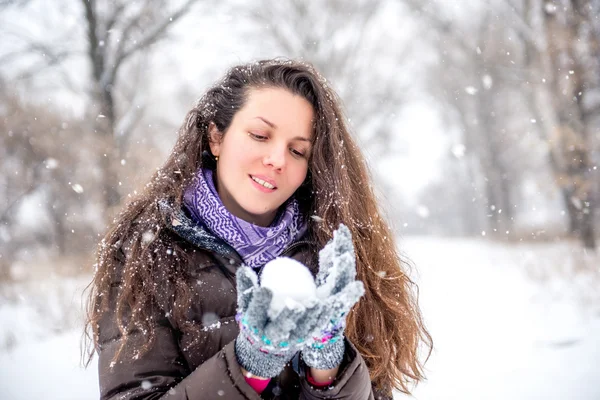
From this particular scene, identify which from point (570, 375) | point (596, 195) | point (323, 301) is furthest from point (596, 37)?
point (323, 301)

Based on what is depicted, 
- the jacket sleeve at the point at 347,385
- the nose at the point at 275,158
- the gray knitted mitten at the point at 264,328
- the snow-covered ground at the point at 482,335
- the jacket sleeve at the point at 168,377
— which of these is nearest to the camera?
the gray knitted mitten at the point at 264,328

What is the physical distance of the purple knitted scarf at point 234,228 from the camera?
1567 mm

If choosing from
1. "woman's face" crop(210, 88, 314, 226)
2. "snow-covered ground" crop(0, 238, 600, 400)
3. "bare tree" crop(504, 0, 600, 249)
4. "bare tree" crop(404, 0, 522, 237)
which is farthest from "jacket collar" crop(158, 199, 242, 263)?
"bare tree" crop(404, 0, 522, 237)

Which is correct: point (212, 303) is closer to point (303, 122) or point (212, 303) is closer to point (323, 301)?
point (323, 301)

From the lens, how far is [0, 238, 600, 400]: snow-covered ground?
12.3 ft

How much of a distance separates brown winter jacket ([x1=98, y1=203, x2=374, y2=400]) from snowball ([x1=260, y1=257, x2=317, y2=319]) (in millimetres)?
244

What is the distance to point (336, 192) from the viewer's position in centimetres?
188

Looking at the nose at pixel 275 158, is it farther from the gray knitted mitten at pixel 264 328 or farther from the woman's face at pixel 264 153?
the gray knitted mitten at pixel 264 328

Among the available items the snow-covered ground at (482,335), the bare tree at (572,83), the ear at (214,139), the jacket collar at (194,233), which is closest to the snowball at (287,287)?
the jacket collar at (194,233)

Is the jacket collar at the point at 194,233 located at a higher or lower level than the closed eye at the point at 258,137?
lower

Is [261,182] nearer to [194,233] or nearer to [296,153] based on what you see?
[296,153]

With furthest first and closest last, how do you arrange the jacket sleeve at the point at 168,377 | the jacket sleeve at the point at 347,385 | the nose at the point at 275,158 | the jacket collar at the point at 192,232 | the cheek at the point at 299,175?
the cheek at the point at 299,175, the nose at the point at 275,158, the jacket collar at the point at 192,232, the jacket sleeve at the point at 347,385, the jacket sleeve at the point at 168,377

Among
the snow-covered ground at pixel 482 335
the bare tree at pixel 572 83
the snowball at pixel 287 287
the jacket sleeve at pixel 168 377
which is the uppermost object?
the bare tree at pixel 572 83

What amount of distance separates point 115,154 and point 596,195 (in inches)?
332
